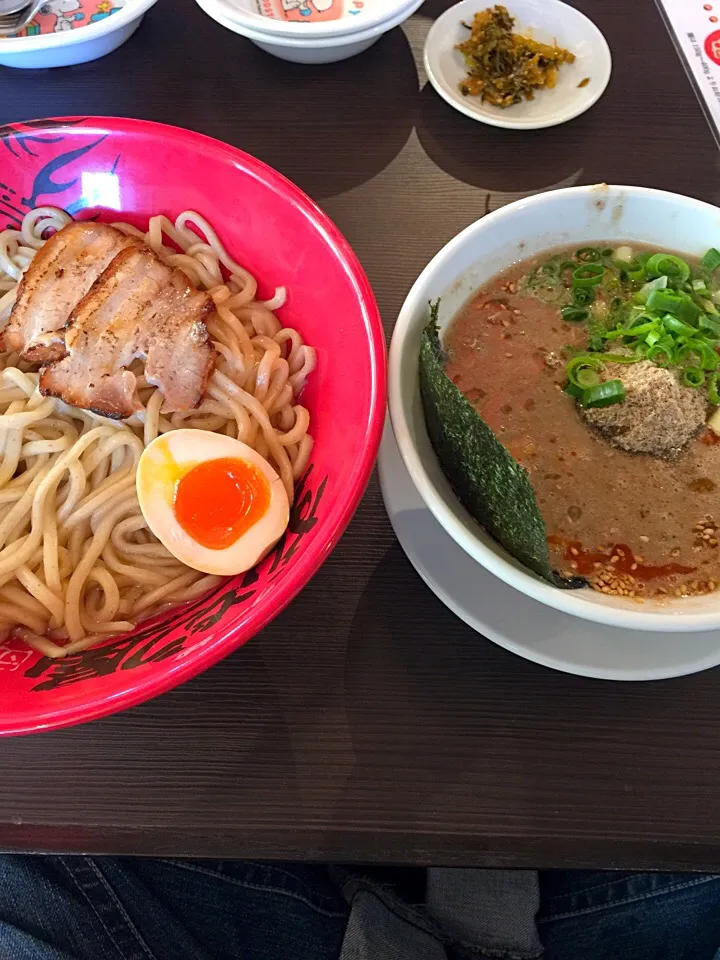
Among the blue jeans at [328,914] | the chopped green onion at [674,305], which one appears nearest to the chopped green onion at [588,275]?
the chopped green onion at [674,305]

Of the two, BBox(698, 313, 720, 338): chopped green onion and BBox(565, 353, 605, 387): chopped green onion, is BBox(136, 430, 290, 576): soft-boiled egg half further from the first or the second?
BBox(698, 313, 720, 338): chopped green onion

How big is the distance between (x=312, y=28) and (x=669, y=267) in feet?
3.39

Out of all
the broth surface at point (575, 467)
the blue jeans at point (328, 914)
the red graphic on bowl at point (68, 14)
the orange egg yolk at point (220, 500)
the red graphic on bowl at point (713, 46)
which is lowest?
the blue jeans at point (328, 914)

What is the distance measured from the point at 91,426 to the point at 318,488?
51 cm

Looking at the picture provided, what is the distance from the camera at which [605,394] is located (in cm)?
118

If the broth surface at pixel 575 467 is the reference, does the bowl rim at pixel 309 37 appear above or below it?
above

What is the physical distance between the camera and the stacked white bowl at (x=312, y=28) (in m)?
1.58

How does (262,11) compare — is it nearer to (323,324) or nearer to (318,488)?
(323,324)

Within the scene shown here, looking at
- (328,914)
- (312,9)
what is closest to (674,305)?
(312,9)

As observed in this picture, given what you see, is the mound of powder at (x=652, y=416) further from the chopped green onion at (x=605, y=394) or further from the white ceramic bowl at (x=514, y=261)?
the white ceramic bowl at (x=514, y=261)

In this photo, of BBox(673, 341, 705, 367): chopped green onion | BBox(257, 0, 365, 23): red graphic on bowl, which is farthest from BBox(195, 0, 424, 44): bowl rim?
BBox(673, 341, 705, 367): chopped green onion

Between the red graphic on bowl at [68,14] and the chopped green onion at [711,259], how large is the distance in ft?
5.45

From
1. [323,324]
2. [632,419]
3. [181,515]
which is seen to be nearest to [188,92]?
[323,324]

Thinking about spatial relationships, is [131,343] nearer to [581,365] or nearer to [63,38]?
[581,365]
